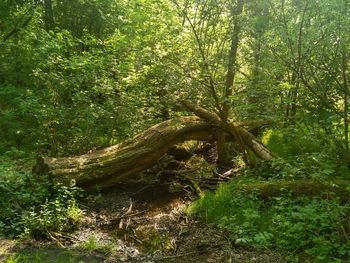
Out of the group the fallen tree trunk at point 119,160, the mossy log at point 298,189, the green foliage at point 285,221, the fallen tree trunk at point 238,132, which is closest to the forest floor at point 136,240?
the green foliage at point 285,221

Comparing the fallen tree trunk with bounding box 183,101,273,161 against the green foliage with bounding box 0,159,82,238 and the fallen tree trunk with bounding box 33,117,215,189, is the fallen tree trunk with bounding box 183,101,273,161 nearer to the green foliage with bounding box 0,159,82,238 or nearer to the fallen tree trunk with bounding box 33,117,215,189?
the fallen tree trunk with bounding box 33,117,215,189

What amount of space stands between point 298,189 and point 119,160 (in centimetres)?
340

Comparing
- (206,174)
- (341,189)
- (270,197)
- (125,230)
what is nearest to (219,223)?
(270,197)

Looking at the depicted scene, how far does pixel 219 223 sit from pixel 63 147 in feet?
15.0

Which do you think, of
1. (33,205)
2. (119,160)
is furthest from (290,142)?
(33,205)

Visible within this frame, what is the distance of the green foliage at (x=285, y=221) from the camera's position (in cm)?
428

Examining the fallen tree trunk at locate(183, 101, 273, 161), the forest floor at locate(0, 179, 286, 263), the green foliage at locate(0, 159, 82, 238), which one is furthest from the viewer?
the fallen tree trunk at locate(183, 101, 273, 161)

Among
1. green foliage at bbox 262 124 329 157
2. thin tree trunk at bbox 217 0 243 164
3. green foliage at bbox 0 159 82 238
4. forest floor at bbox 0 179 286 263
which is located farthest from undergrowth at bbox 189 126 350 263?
green foliage at bbox 0 159 82 238

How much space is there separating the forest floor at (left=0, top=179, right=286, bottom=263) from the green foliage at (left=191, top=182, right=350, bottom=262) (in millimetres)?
200

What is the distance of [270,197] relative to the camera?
5.73m

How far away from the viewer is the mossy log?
17.4ft

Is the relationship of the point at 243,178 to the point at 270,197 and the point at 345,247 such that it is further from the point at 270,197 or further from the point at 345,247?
the point at 345,247

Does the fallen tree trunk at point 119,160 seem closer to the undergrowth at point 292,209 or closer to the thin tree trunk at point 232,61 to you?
the thin tree trunk at point 232,61

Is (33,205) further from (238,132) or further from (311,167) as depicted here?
(311,167)
